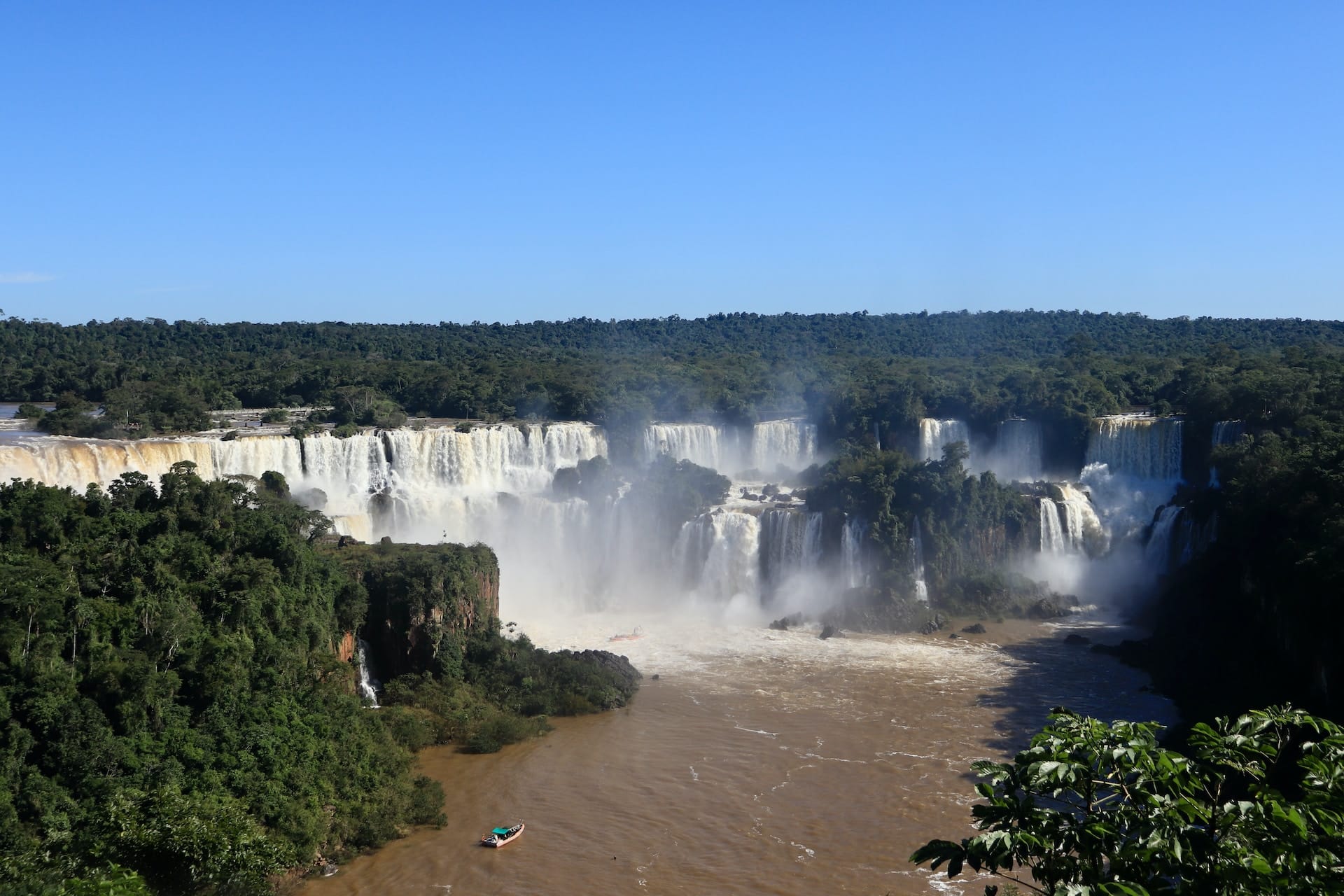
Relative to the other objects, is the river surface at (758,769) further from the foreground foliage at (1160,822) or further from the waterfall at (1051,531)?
the foreground foliage at (1160,822)

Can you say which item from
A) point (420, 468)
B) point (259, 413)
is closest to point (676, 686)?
point (420, 468)

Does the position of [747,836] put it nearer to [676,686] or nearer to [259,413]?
[676,686]

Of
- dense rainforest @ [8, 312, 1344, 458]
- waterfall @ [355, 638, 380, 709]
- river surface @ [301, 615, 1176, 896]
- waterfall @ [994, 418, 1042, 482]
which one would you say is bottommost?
river surface @ [301, 615, 1176, 896]

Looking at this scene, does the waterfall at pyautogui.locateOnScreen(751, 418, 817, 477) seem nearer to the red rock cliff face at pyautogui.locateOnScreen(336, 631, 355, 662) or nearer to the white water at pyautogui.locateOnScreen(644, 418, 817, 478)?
the white water at pyautogui.locateOnScreen(644, 418, 817, 478)

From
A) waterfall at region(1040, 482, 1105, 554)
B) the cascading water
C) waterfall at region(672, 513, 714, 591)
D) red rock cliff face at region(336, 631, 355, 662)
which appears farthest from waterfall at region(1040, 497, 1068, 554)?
red rock cliff face at region(336, 631, 355, 662)

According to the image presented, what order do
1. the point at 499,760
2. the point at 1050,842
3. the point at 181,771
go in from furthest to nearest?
the point at 499,760
the point at 181,771
the point at 1050,842

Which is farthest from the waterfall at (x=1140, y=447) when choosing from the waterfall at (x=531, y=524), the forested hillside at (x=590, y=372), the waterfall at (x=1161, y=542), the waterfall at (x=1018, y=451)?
the waterfall at (x=531, y=524)
